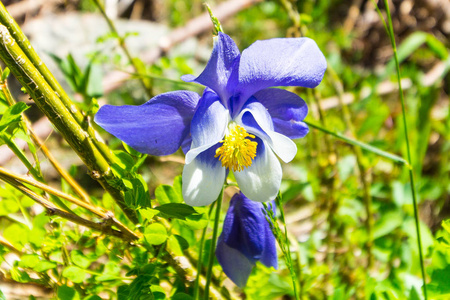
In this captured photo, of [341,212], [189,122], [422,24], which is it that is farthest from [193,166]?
[422,24]

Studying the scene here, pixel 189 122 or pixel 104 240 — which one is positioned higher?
pixel 189 122

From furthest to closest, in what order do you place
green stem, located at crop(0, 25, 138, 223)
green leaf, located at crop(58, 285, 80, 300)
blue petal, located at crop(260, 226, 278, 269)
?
blue petal, located at crop(260, 226, 278, 269)
green leaf, located at crop(58, 285, 80, 300)
green stem, located at crop(0, 25, 138, 223)

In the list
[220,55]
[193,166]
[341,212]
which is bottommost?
[341,212]

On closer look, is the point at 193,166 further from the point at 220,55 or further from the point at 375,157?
the point at 375,157

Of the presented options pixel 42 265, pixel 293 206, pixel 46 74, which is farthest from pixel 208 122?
pixel 293 206

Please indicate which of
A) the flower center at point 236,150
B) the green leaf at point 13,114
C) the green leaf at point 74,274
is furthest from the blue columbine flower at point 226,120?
the green leaf at point 74,274

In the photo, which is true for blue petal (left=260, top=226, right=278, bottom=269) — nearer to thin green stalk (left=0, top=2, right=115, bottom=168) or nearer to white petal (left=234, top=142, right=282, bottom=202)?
white petal (left=234, top=142, right=282, bottom=202)

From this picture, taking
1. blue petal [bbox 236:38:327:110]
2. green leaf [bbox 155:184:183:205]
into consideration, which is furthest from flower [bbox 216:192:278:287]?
blue petal [bbox 236:38:327:110]
